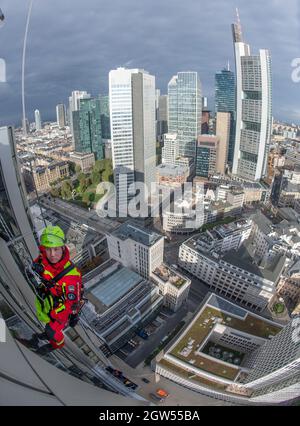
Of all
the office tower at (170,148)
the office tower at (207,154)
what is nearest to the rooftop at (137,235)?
the office tower at (207,154)

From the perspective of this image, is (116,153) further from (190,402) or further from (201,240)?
(190,402)

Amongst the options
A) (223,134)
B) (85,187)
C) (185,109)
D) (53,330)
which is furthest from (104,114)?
(53,330)

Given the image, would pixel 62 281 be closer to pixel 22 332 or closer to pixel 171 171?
pixel 22 332

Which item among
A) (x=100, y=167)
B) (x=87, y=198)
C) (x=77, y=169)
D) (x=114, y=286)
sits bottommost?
(x=114, y=286)

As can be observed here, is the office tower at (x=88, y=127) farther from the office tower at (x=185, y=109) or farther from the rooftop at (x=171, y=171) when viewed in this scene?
the rooftop at (x=171, y=171)

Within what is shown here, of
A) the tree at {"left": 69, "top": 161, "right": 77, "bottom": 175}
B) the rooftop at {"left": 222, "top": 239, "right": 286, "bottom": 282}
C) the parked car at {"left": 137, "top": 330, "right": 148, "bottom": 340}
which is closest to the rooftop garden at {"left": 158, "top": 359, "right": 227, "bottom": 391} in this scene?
the parked car at {"left": 137, "top": 330, "right": 148, "bottom": 340}

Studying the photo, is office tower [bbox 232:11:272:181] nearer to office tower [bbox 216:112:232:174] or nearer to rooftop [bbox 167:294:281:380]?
office tower [bbox 216:112:232:174]
